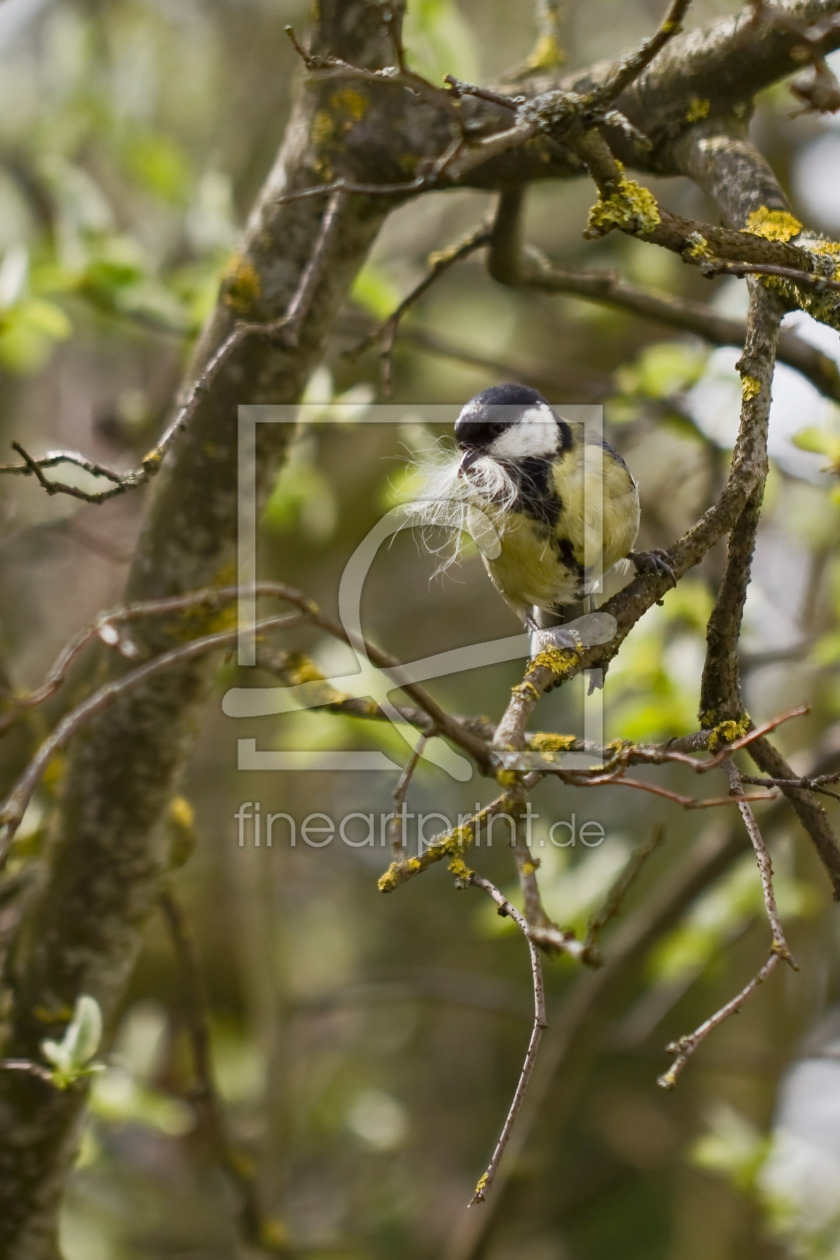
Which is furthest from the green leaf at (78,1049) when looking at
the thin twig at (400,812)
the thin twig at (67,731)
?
the thin twig at (400,812)

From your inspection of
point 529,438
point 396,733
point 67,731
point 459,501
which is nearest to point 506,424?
point 529,438

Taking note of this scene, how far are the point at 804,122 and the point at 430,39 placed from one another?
1.95 metres

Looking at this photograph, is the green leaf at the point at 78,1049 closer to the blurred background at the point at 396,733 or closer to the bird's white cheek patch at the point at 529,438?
the blurred background at the point at 396,733

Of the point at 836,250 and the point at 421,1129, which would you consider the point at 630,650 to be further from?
the point at 421,1129

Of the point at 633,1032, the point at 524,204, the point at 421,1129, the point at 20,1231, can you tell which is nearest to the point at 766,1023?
the point at 633,1032

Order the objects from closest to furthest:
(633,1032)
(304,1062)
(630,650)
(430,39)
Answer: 1. (430,39)
2. (630,650)
3. (633,1032)
4. (304,1062)

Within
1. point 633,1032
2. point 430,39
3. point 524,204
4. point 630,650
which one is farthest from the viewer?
point 633,1032

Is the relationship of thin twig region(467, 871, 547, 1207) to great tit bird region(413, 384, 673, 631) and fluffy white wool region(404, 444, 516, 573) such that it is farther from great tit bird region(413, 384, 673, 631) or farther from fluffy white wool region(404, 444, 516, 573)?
great tit bird region(413, 384, 673, 631)

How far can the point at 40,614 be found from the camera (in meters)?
4.35

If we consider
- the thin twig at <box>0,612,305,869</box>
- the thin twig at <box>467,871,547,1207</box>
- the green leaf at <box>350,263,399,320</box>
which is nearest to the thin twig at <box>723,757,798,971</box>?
the thin twig at <box>467,871,547,1207</box>

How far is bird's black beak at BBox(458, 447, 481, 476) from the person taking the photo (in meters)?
1.56

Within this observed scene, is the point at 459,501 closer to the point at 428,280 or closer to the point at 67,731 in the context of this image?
the point at 428,280

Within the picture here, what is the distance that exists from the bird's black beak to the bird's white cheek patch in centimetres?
3

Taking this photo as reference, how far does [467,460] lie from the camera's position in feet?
5.23
